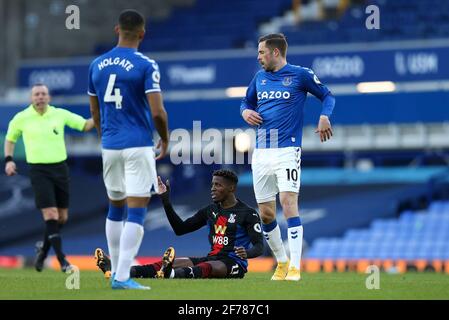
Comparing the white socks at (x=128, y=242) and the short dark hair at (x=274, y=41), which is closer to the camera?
the white socks at (x=128, y=242)

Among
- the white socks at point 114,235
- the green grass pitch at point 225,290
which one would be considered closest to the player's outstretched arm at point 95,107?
the white socks at point 114,235

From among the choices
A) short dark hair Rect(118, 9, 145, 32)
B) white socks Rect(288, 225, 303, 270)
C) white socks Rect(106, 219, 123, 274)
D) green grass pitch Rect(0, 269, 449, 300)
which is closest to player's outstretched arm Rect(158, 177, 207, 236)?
green grass pitch Rect(0, 269, 449, 300)

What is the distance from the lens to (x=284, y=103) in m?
11.5

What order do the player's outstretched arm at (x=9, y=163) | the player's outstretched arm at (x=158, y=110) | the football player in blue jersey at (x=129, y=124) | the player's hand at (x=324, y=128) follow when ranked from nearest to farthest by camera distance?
1. the player's outstretched arm at (x=158, y=110)
2. the football player in blue jersey at (x=129, y=124)
3. the player's hand at (x=324, y=128)
4. the player's outstretched arm at (x=9, y=163)

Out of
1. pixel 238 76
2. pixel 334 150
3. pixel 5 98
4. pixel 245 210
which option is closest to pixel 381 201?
pixel 334 150

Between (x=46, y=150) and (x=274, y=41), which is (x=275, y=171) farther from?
(x=46, y=150)

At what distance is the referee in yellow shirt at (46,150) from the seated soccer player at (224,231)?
2973 millimetres

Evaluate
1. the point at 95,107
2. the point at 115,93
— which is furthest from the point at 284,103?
the point at 115,93

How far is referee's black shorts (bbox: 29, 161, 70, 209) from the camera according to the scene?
565 inches

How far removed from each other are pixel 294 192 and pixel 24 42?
20525 mm

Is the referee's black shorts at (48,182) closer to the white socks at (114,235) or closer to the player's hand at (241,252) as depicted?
the player's hand at (241,252)

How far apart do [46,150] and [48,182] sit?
16.5 inches

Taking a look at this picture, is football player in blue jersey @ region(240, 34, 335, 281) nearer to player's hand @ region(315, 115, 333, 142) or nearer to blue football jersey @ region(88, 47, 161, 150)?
player's hand @ region(315, 115, 333, 142)

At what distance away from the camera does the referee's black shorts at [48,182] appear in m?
14.4
